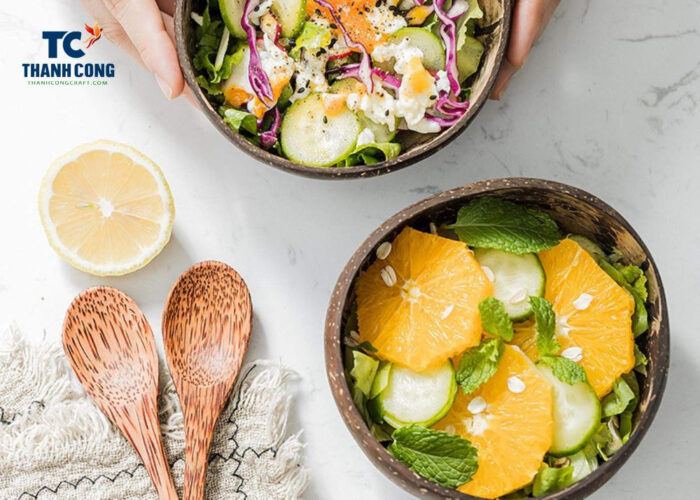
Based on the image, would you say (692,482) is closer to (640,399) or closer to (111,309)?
(640,399)

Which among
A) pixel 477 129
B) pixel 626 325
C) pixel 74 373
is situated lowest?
pixel 74 373

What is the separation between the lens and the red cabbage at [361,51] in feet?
5.60

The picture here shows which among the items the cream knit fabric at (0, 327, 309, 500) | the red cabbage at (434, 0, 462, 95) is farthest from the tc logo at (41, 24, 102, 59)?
the red cabbage at (434, 0, 462, 95)

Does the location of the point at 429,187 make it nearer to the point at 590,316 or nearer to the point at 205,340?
the point at 590,316

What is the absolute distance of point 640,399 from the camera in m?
1.57

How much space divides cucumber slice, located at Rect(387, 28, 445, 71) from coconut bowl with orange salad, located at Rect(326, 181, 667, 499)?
309 mm

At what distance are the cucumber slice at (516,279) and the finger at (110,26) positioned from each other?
882 millimetres

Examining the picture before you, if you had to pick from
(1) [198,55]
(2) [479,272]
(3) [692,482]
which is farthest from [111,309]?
(3) [692,482]

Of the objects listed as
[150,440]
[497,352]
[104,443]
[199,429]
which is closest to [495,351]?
[497,352]

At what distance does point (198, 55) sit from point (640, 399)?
3.53ft

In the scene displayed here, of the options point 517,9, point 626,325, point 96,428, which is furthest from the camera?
point 96,428

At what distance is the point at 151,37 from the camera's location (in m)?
1.67

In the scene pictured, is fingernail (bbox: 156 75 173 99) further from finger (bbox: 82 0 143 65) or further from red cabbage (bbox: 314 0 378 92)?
red cabbage (bbox: 314 0 378 92)

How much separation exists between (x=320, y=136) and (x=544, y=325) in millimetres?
Answer: 566
